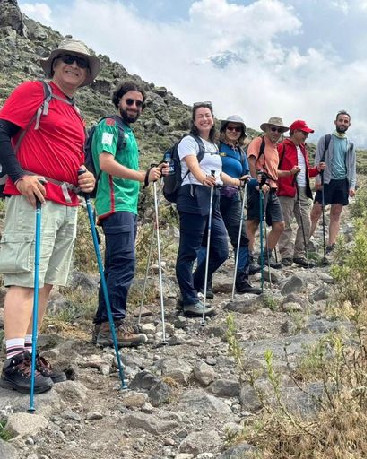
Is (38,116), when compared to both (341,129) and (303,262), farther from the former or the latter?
(341,129)

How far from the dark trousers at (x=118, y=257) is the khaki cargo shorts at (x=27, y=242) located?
94 centimetres

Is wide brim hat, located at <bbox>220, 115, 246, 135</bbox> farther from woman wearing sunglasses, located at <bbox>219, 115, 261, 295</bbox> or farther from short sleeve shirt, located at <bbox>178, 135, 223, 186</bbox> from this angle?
short sleeve shirt, located at <bbox>178, 135, 223, 186</bbox>

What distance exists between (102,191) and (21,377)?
1936 millimetres

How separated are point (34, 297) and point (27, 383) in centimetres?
55

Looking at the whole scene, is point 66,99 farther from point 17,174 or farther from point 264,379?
point 264,379

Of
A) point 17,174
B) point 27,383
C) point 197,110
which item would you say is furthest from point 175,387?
point 197,110

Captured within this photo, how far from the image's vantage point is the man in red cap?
9.03 metres

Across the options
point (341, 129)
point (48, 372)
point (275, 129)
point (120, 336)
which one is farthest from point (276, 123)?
point (48, 372)

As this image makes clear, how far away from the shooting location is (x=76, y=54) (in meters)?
3.95

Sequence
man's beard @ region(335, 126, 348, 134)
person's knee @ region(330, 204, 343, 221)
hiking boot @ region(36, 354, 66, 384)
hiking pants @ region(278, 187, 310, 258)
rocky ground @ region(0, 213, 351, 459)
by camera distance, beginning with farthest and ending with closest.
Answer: person's knee @ region(330, 204, 343, 221) → man's beard @ region(335, 126, 348, 134) → hiking pants @ region(278, 187, 310, 258) → hiking boot @ region(36, 354, 66, 384) → rocky ground @ region(0, 213, 351, 459)

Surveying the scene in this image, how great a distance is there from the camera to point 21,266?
11.9ft

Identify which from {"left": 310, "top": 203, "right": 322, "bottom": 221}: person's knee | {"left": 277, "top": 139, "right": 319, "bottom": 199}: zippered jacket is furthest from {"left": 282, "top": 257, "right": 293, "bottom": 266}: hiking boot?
{"left": 310, "top": 203, "right": 322, "bottom": 221}: person's knee

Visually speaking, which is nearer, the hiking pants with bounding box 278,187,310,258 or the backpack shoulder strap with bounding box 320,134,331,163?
the hiking pants with bounding box 278,187,310,258

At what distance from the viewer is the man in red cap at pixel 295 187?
903 centimetres
